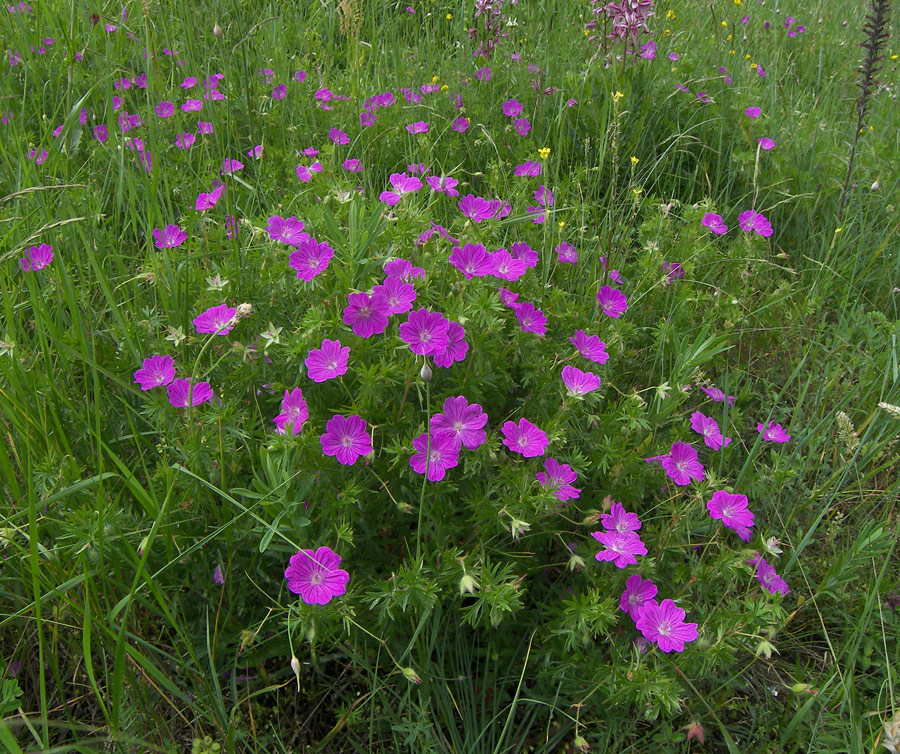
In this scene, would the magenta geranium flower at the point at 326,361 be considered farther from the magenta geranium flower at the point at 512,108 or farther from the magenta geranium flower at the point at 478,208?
the magenta geranium flower at the point at 512,108

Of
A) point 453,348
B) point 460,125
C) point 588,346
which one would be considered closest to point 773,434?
point 588,346

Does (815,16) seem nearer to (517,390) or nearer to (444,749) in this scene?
(517,390)

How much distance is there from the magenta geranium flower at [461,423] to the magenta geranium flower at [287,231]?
0.66m

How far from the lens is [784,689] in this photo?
173cm

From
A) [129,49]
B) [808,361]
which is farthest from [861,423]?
[129,49]

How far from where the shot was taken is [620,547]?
4.99 feet

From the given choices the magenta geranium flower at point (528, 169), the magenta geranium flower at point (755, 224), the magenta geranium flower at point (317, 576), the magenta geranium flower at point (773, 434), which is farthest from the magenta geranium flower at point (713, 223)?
the magenta geranium flower at point (317, 576)

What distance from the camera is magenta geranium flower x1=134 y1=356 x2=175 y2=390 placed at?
1660 millimetres

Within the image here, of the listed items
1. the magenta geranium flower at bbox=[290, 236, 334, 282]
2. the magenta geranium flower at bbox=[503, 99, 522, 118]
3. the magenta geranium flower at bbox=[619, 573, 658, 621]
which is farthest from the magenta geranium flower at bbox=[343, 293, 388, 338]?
the magenta geranium flower at bbox=[503, 99, 522, 118]

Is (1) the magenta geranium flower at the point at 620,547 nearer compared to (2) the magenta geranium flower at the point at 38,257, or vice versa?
(1) the magenta geranium flower at the point at 620,547

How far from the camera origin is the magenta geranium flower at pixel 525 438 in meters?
1.51

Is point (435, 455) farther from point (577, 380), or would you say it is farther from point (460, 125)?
point (460, 125)

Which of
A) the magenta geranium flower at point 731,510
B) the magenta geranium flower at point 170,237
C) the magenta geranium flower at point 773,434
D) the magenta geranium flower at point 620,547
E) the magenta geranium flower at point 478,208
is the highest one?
the magenta geranium flower at point 478,208

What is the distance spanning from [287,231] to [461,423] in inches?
29.2
